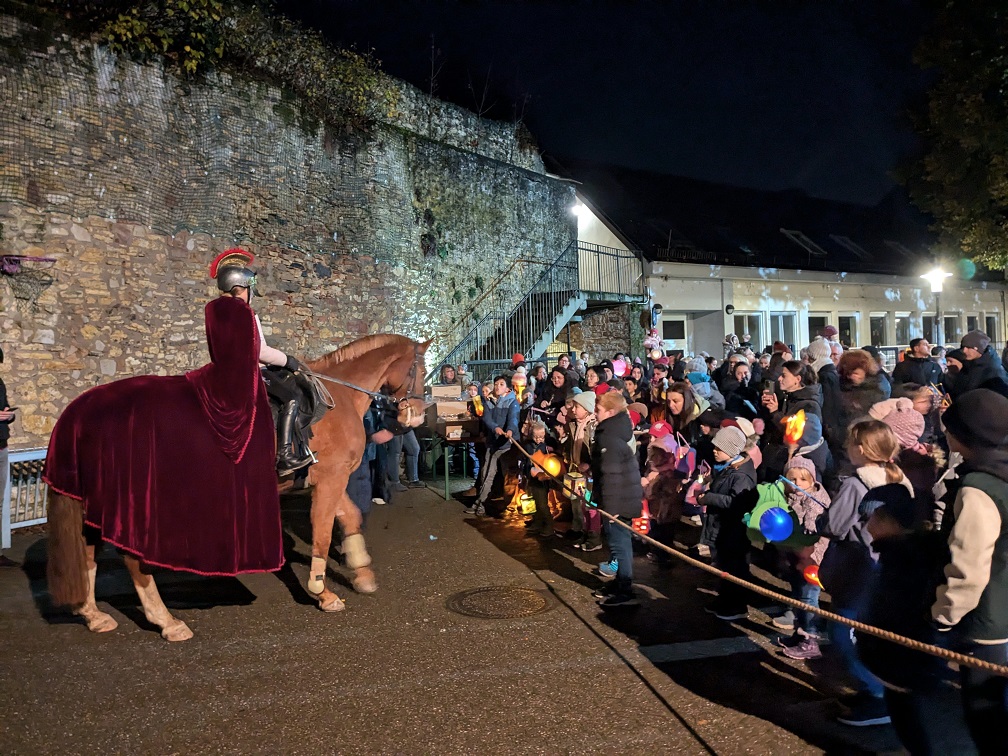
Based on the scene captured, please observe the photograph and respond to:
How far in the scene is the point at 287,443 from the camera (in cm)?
587

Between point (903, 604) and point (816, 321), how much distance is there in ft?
79.9

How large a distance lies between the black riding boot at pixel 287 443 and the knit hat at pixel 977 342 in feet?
24.0

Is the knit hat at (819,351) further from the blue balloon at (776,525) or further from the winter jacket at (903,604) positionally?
the winter jacket at (903,604)

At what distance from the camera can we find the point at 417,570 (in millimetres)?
7219

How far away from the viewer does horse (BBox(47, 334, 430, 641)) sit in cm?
543

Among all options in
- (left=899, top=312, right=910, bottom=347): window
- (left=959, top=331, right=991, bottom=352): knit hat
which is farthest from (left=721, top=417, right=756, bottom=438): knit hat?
(left=899, top=312, right=910, bottom=347): window

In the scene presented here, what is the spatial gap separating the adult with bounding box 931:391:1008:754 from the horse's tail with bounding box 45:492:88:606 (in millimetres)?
5535

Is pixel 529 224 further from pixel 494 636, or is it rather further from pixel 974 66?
pixel 494 636

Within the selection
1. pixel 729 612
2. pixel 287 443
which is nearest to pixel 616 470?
pixel 729 612

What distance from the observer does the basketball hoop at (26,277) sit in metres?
10.3

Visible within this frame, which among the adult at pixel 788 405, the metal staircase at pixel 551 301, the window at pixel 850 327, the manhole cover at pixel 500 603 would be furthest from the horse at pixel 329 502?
the window at pixel 850 327

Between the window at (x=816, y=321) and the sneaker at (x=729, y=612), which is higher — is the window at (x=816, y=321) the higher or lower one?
the higher one

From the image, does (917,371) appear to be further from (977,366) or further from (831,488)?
(831,488)

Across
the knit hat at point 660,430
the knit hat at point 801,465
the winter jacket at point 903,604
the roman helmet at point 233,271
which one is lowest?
→ the winter jacket at point 903,604
